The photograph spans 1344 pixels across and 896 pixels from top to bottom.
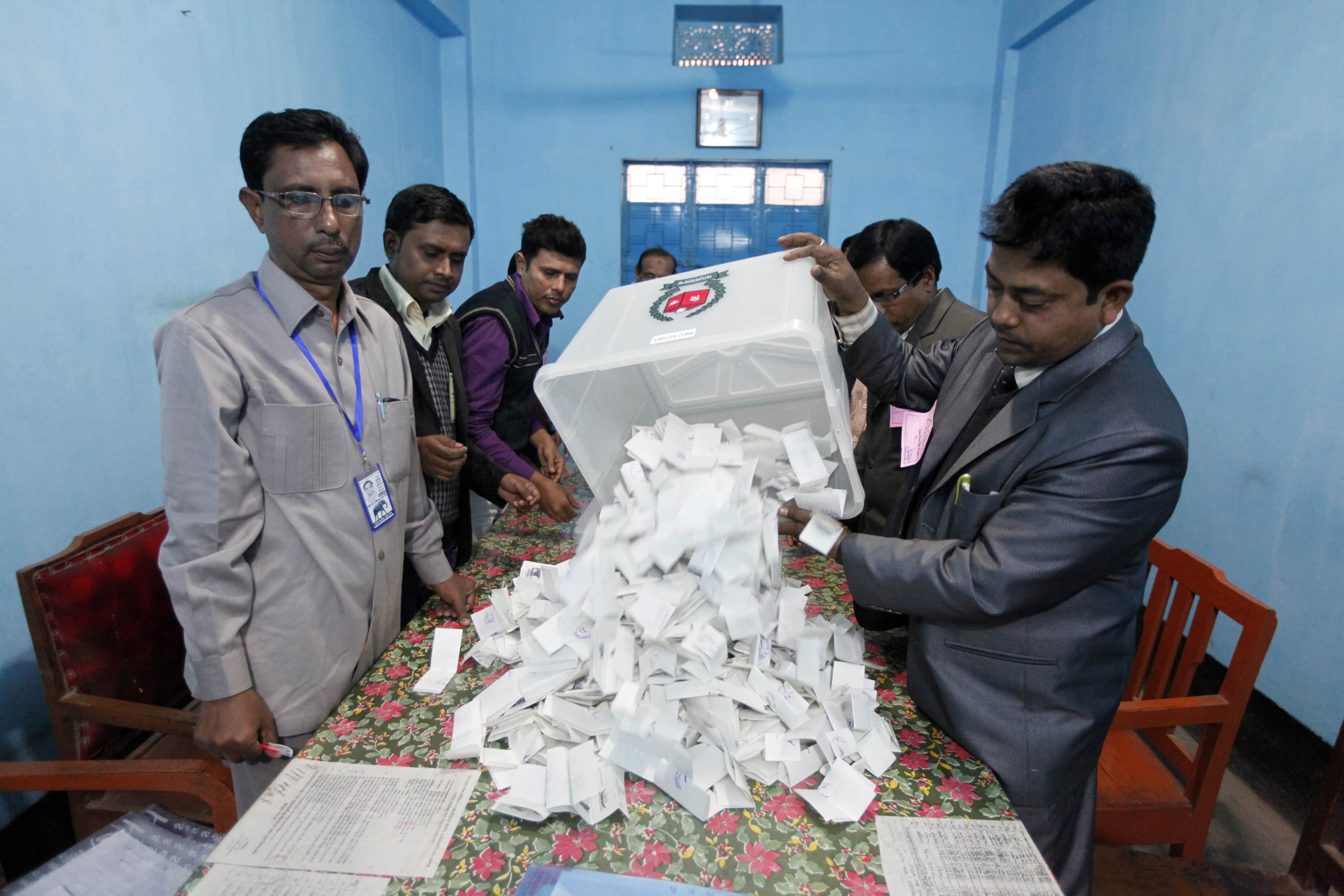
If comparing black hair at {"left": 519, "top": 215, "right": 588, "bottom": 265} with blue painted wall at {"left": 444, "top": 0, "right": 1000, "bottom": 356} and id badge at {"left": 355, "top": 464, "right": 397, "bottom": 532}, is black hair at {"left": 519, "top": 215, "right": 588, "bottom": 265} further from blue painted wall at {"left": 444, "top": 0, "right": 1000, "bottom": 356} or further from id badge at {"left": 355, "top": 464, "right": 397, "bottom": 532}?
blue painted wall at {"left": 444, "top": 0, "right": 1000, "bottom": 356}

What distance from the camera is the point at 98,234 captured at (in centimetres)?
189

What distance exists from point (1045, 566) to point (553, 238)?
1.72 meters

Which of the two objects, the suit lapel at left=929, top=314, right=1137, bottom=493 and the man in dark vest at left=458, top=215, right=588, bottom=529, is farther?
the man in dark vest at left=458, top=215, right=588, bottom=529

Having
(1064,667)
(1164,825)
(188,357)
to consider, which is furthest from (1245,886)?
(188,357)

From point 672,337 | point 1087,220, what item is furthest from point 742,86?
point 1087,220

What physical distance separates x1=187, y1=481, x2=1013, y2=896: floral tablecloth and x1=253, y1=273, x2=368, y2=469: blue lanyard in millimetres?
425

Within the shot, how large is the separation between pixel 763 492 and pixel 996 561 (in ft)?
1.29

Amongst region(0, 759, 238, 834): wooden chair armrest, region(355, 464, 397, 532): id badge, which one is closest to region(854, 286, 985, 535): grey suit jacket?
region(355, 464, 397, 532): id badge

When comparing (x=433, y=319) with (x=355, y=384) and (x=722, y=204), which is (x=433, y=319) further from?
(x=722, y=204)

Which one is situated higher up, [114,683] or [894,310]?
[894,310]

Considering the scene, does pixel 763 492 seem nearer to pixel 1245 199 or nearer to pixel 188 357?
pixel 188 357

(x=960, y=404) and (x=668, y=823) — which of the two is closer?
(x=668, y=823)

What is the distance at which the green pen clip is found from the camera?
1056mm

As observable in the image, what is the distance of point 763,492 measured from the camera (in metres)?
1.20
